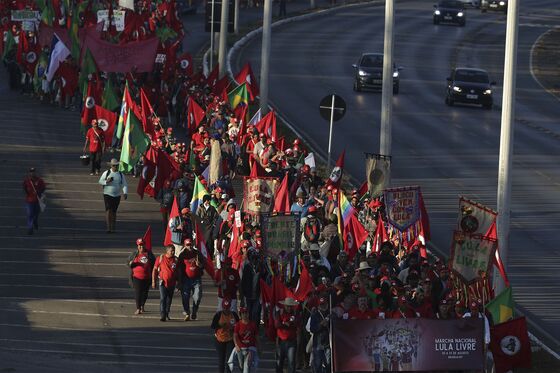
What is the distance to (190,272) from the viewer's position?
1093 inches

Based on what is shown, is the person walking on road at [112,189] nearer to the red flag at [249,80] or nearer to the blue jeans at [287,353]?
the blue jeans at [287,353]

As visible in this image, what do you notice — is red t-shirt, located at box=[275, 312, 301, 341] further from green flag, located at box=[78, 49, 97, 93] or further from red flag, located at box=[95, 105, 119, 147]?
green flag, located at box=[78, 49, 97, 93]

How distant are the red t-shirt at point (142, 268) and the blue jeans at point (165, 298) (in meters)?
0.38

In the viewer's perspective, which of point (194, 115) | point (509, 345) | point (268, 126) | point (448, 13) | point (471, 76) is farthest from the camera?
point (448, 13)

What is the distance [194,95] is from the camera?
4647 cm

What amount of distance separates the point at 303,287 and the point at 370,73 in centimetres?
3690

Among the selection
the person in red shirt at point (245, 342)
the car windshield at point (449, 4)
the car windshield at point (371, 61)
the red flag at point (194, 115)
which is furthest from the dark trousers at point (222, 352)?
the car windshield at point (449, 4)

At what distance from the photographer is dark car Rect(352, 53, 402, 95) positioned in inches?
2440

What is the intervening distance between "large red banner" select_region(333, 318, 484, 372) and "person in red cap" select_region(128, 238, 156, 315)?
18.0ft

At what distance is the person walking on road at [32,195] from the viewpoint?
112ft

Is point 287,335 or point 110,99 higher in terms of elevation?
point 110,99

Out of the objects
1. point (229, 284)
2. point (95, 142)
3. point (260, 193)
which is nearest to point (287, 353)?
point (229, 284)

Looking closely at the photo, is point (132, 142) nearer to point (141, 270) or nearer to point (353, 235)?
point (353, 235)

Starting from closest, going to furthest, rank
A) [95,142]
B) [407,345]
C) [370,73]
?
[407,345] → [95,142] → [370,73]
